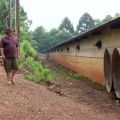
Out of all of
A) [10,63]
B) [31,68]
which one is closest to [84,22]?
[31,68]

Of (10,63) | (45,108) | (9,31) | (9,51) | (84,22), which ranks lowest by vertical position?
(45,108)

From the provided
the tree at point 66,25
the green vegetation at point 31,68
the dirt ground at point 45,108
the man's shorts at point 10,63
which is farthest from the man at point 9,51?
the tree at point 66,25

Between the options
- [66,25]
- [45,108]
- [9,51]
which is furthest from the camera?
[66,25]

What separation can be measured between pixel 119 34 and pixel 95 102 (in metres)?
4.06

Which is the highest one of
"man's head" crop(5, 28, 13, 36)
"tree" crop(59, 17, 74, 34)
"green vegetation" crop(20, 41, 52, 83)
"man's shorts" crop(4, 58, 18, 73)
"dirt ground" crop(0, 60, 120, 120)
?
"tree" crop(59, 17, 74, 34)

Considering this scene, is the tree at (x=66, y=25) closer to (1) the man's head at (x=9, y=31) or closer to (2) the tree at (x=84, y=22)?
(2) the tree at (x=84, y=22)

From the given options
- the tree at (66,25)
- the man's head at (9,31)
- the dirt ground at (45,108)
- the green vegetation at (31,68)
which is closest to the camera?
the dirt ground at (45,108)

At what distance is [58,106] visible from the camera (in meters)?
8.98

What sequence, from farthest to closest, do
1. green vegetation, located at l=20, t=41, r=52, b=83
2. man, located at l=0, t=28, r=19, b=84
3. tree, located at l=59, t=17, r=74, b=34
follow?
tree, located at l=59, t=17, r=74, b=34 < green vegetation, located at l=20, t=41, r=52, b=83 < man, located at l=0, t=28, r=19, b=84

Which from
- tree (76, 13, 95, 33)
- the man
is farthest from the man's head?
tree (76, 13, 95, 33)

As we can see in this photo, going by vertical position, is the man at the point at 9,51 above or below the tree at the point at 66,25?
below

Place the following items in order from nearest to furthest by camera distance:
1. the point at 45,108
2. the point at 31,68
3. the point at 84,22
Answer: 1. the point at 45,108
2. the point at 31,68
3. the point at 84,22

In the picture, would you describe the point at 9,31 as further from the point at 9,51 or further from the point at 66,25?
the point at 66,25

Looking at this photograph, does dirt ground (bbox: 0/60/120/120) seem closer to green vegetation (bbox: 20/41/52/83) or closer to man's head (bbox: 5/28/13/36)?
man's head (bbox: 5/28/13/36)
